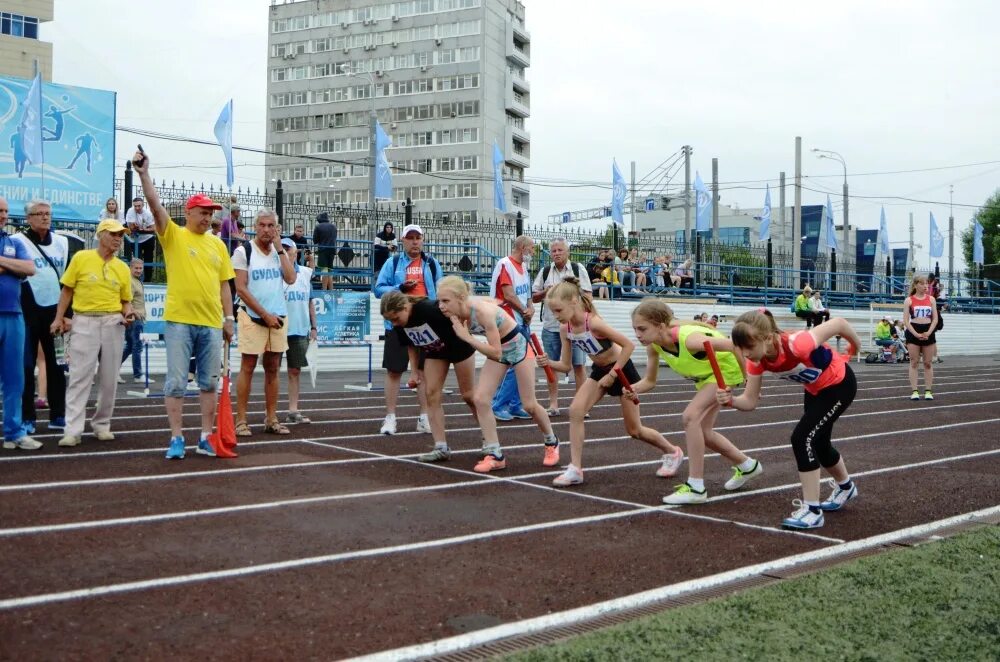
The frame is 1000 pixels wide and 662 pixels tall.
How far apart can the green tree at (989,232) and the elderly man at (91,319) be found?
295ft

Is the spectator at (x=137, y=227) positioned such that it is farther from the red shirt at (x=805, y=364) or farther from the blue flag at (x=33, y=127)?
the red shirt at (x=805, y=364)

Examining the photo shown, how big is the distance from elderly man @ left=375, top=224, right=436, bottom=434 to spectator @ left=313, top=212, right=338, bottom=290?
34.5 feet

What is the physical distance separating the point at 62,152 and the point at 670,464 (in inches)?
612

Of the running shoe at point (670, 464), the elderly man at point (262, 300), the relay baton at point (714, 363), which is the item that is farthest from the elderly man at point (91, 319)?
the relay baton at point (714, 363)

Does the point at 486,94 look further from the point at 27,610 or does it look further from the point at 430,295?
the point at 27,610

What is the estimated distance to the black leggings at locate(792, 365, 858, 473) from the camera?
21.3ft

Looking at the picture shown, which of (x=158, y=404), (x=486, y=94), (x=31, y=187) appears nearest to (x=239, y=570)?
(x=158, y=404)

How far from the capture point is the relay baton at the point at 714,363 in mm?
6688

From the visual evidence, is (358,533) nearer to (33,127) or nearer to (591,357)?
(591,357)

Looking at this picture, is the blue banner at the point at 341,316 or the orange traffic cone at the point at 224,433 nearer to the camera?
the orange traffic cone at the point at 224,433

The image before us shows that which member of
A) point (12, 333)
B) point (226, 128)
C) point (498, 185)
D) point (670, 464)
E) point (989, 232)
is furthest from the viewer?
point (989, 232)

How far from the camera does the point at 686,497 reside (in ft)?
23.4

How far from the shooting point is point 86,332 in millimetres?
9188

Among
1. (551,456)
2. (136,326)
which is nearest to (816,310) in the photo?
(136,326)
